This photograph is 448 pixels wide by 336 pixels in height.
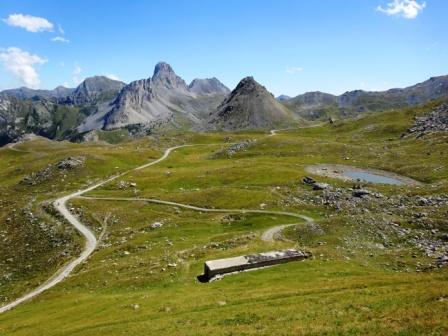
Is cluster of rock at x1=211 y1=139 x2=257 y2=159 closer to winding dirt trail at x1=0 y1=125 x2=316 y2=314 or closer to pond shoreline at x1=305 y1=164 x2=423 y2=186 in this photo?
pond shoreline at x1=305 y1=164 x2=423 y2=186

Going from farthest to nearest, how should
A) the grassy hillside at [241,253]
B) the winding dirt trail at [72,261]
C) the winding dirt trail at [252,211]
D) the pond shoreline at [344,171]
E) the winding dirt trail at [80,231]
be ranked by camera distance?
the pond shoreline at [344,171], the winding dirt trail at [252,211], the winding dirt trail at [80,231], the winding dirt trail at [72,261], the grassy hillside at [241,253]

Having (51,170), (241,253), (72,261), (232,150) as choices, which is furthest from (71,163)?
(241,253)

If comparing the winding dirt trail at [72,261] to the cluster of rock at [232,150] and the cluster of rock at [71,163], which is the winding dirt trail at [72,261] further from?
the cluster of rock at [232,150]

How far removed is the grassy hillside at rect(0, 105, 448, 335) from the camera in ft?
104

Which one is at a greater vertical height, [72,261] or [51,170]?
[51,170]

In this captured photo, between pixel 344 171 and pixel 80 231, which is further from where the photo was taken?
pixel 344 171

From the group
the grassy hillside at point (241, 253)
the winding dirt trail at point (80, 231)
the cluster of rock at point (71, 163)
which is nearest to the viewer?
the grassy hillside at point (241, 253)

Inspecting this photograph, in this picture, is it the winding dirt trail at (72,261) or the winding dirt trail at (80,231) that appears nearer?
the winding dirt trail at (72,261)

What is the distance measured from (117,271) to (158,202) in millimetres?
43697

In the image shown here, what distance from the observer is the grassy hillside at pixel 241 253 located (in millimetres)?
31719

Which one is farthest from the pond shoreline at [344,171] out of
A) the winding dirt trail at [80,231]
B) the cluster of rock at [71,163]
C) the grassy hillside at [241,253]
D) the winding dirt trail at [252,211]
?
the cluster of rock at [71,163]

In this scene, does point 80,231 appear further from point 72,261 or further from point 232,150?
point 232,150

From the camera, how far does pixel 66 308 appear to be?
159 feet

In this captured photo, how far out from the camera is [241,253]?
197 ft
